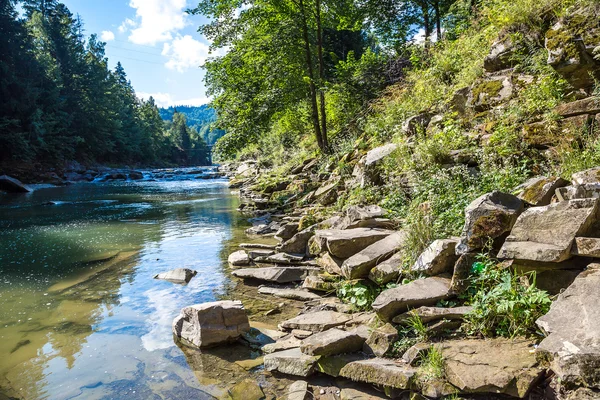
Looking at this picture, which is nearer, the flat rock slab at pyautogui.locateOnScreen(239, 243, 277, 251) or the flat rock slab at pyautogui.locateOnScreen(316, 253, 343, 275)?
the flat rock slab at pyautogui.locateOnScreen(316, 253, 343, 275)

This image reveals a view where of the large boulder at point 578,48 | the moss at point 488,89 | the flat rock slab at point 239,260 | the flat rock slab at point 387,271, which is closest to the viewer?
the flat rock slab at point 387,271

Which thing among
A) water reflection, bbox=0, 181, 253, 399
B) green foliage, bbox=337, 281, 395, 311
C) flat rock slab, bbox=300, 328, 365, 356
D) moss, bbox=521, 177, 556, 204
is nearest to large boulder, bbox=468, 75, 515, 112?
moss, bbox=521, 177, 556, 204

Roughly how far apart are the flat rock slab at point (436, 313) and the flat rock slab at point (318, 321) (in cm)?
88

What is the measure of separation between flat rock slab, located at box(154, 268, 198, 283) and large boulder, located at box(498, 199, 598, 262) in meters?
5.19

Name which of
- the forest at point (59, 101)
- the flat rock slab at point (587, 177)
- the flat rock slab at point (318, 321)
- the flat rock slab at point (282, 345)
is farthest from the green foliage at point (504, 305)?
the forest at point (59, 101)

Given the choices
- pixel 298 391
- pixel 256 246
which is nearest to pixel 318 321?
pixel 298 391

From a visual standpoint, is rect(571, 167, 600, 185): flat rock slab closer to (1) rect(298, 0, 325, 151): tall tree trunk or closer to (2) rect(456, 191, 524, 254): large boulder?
(2) rect(456, 191, 524, 254): large boulder

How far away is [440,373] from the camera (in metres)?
2.88

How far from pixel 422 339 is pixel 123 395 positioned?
9.20 feet

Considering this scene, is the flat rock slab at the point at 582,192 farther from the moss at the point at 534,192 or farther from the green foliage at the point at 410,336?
the green foliage at the point at 410,336

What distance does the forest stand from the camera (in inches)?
1348

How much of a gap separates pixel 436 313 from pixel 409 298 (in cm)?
30

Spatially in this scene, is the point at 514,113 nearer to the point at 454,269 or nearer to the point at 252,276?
the point at 454,269

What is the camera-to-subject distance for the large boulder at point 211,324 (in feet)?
14.0
